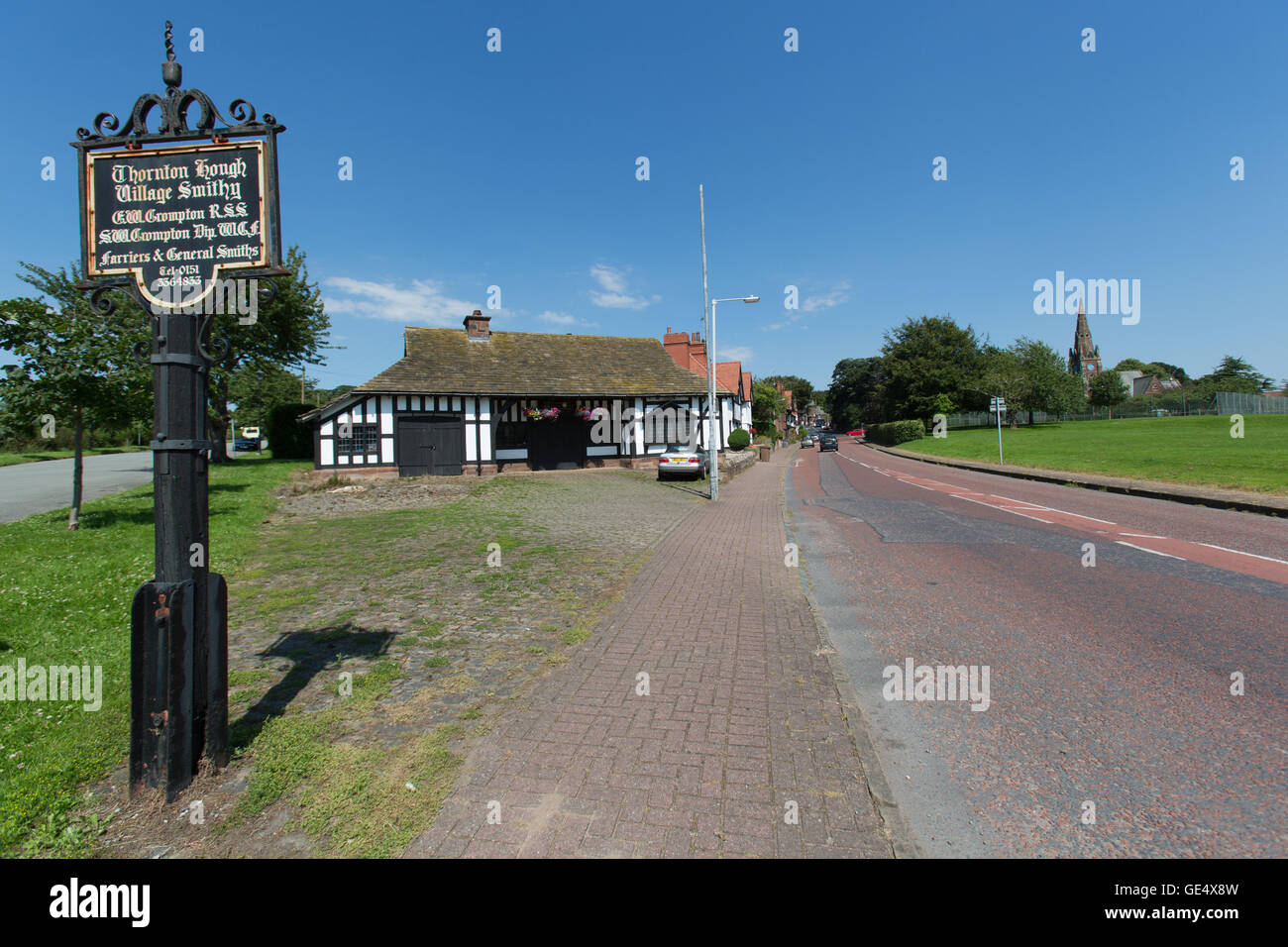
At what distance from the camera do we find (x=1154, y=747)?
3600 millimetres

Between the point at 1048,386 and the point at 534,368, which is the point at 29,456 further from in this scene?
the point at 1048,386

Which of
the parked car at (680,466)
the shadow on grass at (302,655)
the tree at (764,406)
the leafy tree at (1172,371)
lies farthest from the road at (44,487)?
the leafy tree at (1172,371)

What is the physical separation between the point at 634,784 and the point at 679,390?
26.5 metres

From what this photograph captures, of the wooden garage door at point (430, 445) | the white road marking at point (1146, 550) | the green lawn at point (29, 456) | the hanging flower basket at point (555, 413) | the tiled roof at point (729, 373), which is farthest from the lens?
the tiled roof at point (729, 373)

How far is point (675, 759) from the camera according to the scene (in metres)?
3.55

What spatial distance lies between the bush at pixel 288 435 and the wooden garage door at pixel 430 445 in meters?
14.5

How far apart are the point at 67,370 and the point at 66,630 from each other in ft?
23.9

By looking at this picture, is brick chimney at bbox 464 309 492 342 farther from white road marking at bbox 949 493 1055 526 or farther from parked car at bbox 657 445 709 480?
white road marking at bbox 949 493 1055 526

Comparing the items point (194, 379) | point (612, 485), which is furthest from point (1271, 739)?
point (612, 485)

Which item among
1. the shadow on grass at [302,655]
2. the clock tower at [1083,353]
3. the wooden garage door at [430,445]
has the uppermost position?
the clock tower at [1083,353]

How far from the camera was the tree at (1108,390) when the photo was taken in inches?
3036

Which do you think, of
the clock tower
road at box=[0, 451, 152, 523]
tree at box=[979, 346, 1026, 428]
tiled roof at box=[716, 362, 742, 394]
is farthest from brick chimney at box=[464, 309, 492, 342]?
the clock tower

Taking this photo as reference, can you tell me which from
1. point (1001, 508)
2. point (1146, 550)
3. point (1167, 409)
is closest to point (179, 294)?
point (1146, 550)

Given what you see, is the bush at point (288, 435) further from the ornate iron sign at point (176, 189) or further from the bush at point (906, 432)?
the bush at point (906, 432)
